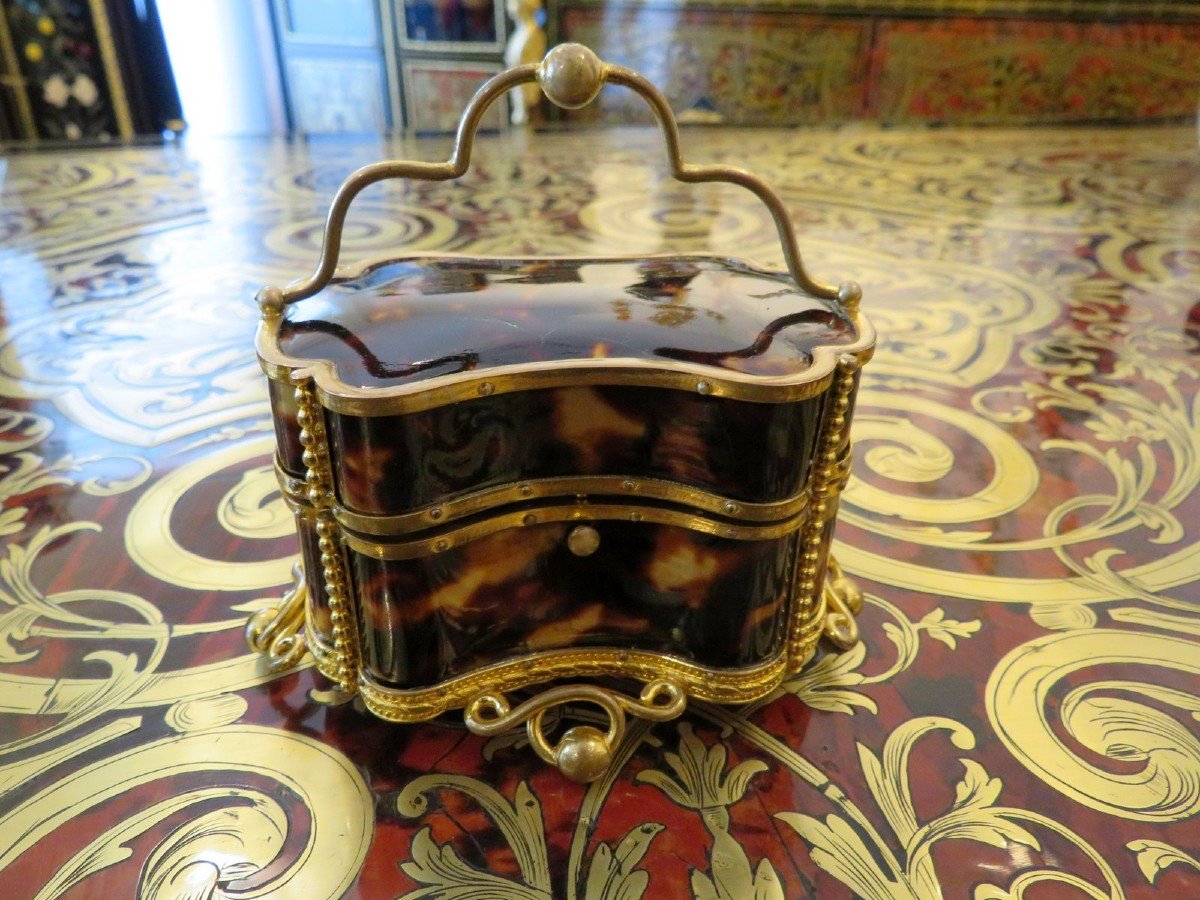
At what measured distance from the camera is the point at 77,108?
282 centimetres

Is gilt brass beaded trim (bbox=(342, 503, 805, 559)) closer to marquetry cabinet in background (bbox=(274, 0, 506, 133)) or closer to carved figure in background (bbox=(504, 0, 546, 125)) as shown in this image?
carved figure in background (bbox=(504, 0, 546, 125))

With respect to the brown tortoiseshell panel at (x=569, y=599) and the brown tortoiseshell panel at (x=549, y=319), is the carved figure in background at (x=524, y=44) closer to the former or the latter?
the brown tortoiseshell panel at (x=549, y=319)

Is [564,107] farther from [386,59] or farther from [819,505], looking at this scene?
[386,59]

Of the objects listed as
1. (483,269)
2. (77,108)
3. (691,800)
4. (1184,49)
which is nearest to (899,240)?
(483,269)

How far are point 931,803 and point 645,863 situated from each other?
0.62 ft

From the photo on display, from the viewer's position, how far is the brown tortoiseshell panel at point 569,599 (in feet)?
1.73

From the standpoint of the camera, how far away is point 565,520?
54 centimetres

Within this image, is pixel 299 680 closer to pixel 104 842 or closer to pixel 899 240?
pixel 104 842

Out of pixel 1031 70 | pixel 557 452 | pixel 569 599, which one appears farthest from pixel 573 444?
pixel 1031 70

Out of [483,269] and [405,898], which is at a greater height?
[483,269]

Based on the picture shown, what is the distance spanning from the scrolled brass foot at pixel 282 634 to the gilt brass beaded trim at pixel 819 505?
357 mm

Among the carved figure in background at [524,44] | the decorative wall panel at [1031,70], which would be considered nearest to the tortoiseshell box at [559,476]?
the carved figure in background at [524,44]

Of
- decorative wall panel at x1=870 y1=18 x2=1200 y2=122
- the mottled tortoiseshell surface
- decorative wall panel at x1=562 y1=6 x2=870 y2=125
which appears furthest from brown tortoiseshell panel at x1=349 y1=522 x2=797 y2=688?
decorative wall panel at x1=870 y1=18 x2=1200 y2=122

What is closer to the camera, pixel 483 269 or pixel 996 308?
pixel 483 269
